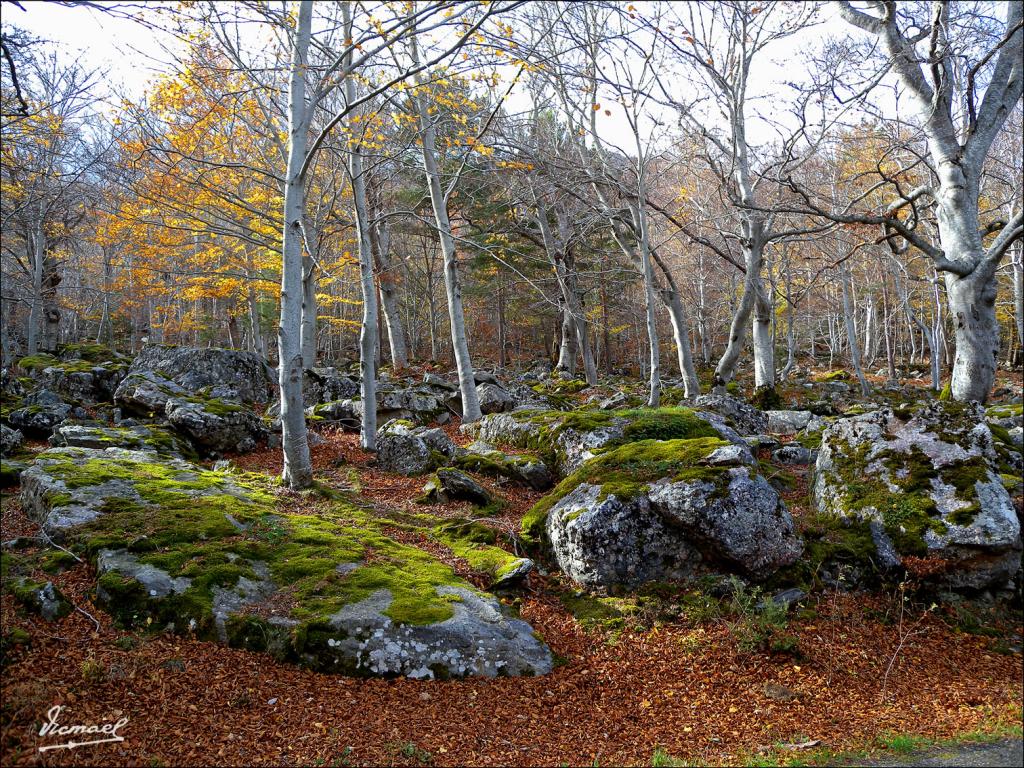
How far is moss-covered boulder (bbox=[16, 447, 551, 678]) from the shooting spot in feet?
14.9

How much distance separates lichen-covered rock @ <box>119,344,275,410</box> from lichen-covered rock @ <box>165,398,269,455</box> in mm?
3185

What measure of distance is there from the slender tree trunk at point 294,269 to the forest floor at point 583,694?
3.00 meters

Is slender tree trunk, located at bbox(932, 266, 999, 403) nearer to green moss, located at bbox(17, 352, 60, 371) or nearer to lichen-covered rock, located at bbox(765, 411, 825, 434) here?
lichen-covered rock, located at bbox(765, 411, 825, 434)

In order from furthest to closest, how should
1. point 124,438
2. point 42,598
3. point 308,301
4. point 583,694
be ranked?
point 308,301 → point 124,438 → point 583,694 → point 42,598

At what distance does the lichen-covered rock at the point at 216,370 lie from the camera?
14.1 meters

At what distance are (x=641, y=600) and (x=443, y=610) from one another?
2.15 metres

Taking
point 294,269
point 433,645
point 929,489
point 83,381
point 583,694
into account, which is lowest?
point 583,694

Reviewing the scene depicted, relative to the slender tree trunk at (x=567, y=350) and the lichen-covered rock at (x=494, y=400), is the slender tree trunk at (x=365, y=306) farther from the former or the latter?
the slender tree trunk at (x=567, y=350)

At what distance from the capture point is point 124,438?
351 inches

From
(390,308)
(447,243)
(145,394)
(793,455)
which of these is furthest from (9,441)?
(390,308)

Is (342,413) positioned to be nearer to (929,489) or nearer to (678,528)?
(678,528)

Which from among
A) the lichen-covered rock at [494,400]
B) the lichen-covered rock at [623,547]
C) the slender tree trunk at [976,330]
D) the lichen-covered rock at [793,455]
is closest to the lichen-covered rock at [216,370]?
the lichen-covered rock at [494,400]

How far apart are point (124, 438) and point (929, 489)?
1116cm

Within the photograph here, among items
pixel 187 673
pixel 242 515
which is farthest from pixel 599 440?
pixel 187 673
